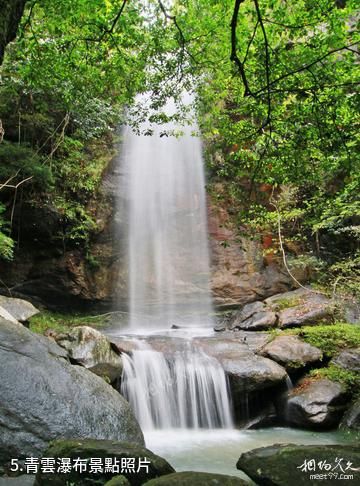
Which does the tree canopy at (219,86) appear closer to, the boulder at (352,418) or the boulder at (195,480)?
the boulder at (195,480)

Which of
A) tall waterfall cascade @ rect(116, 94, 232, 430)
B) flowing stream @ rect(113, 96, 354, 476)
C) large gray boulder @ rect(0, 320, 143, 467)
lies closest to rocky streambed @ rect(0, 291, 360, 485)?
large gray boulder @ rect(0, 320, 143, 467)

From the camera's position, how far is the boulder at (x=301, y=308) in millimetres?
10664

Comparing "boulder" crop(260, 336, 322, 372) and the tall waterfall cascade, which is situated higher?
the tall waterfall cascade

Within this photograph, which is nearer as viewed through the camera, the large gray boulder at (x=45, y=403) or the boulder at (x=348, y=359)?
the large gray boulder at (x=45, y=403)

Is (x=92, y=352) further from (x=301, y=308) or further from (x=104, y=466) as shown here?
(x=301, y=308)

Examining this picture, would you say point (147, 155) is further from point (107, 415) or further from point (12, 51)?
point (107, 415)

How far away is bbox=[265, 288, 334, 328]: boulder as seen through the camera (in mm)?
10664

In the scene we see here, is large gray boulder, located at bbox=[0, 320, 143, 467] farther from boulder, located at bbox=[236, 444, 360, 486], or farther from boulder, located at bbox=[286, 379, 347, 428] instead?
boulder, located at bbox=[286, 379, 347, 428]

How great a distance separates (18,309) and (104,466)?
6.68 metres

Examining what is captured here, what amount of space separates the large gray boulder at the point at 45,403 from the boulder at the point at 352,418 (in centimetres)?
404

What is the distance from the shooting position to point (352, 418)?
7047mm

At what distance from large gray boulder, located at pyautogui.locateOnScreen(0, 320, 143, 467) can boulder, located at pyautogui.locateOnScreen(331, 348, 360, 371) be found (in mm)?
5083

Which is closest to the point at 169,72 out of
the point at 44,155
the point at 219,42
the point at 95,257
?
the point at 219,42

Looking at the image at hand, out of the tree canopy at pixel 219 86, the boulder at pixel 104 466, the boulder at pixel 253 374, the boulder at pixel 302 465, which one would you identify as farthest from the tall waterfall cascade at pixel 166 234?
the boulder at pixel 104 466
